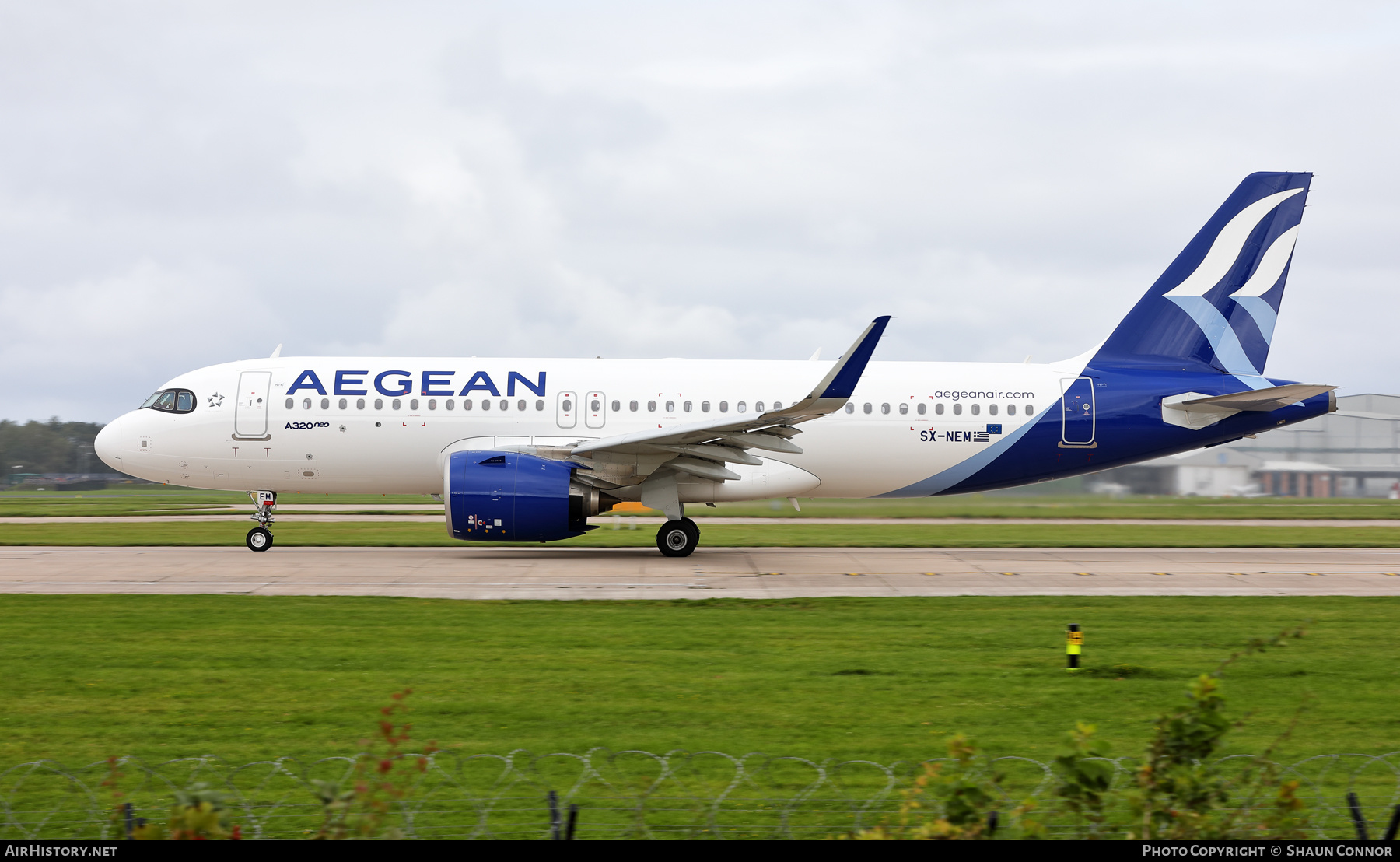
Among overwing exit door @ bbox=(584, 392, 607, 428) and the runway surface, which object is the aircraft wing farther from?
the runway surface

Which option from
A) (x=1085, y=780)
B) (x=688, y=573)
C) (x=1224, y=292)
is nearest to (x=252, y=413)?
(x=688, y=573)

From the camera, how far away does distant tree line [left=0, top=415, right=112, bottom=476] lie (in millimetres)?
55781

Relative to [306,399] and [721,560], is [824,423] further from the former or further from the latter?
[306,399]

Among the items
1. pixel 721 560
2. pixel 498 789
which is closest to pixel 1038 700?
pixel 498 789

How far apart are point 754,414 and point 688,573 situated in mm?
4612

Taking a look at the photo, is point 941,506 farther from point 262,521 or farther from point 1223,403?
point 262,521

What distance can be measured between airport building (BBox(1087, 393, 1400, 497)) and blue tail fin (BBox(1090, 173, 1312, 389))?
19.8 metres

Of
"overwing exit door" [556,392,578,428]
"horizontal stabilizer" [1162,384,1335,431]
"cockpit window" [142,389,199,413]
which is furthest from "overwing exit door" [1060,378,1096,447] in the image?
"cockpit window" [142,389,199,413]

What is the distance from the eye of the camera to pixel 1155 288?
24.0 metres

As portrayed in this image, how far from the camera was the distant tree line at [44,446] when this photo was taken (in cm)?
5578

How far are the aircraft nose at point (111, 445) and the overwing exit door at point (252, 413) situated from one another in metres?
2.65

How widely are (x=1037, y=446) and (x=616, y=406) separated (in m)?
9.07

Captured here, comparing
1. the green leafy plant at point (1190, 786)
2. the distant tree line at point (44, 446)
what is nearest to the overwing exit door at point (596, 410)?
the green leafy plant at point (1190, 786)
